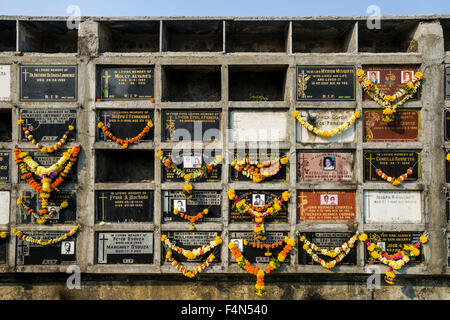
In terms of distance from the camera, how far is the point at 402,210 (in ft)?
18.1

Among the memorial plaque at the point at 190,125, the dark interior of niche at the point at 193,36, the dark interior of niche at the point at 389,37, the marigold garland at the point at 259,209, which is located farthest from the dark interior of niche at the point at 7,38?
the dark interior of niche at the point at 389,37

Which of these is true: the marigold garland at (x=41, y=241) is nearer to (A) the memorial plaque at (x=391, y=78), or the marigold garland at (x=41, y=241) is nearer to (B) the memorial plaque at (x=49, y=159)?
(B) the memorial plaque at (x=49, y=159)

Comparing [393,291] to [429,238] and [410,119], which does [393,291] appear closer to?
[429,238]

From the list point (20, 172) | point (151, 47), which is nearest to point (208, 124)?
point (151, 47)

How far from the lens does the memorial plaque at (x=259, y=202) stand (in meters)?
5.60

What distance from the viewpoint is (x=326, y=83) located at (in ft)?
18.3

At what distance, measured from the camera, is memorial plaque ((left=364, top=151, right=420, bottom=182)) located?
5.51m

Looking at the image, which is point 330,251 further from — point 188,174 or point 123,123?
point 123,123

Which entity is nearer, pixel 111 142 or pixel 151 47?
pixel 111 142

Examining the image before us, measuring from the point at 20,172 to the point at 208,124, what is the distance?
162 inches

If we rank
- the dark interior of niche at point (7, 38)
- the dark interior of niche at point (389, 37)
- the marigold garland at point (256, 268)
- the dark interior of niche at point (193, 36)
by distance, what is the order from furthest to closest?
the dark interior of niche at point (7, 38), the dark interior of niche at point (193, 36), the dark interior of niche at point (389, 37), the marigold garland at point (256, 268)

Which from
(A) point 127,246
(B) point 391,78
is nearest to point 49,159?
(A) point 127,246

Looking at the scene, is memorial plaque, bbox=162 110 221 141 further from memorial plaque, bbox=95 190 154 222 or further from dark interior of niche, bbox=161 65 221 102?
memorial plaque, bbox=95 190 154 222

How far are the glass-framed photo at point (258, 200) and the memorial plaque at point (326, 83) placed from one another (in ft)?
7.29
